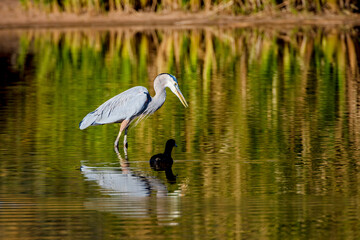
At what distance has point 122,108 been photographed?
10133mm

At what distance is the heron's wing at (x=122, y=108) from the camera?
10.1m

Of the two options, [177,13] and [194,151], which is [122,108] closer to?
[194,151]

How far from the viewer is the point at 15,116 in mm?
12281

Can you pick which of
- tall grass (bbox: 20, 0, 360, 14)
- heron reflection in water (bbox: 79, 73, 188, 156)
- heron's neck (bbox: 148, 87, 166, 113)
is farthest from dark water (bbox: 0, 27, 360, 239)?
tall grass (bbox: 20, 0, 360, 14)

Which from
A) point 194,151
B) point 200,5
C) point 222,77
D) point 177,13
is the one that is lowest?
→ point 194,151

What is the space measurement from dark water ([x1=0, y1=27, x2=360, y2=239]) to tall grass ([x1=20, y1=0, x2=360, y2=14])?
7.73 meters

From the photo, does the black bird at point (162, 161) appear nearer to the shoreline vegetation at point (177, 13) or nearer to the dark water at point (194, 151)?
the dark water at point (194, 151)

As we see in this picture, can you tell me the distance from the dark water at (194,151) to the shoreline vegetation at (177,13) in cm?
737

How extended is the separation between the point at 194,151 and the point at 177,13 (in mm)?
18480

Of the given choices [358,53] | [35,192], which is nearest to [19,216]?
[35,192]

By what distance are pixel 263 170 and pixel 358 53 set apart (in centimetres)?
1187

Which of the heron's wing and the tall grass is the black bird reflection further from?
the tall grass

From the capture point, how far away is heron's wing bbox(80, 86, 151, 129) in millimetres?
10086

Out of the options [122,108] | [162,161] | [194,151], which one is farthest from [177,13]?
[162,161]
